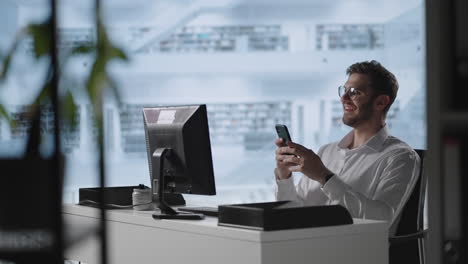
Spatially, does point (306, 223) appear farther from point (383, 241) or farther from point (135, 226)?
point (135, 226)

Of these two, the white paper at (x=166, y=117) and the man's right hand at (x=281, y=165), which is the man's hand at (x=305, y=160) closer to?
the man's right hand at (x=281, y=165)

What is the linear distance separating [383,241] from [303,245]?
0.37m

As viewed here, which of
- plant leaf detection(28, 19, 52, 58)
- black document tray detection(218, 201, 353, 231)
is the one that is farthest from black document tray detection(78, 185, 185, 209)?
plant leaf detection(28, 19, 52, 58)

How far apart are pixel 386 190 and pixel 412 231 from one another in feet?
0.73

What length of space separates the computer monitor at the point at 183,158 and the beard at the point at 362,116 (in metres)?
0.73

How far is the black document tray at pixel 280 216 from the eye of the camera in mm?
2523

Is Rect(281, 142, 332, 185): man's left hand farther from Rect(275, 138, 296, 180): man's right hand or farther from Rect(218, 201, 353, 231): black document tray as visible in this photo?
Rect(218, 201, 353, 231): black document tray

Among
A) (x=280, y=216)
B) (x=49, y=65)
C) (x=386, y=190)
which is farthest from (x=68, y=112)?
(x=386, y=190)

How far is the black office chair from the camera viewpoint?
318 centimetres

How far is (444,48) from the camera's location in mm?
1458

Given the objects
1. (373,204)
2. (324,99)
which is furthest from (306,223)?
(324,99)

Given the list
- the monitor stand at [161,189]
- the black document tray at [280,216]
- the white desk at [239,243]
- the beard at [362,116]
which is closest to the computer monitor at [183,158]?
the monitor stand at [161,189]

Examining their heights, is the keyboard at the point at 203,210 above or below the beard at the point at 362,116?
below

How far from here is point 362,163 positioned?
3.41 m
